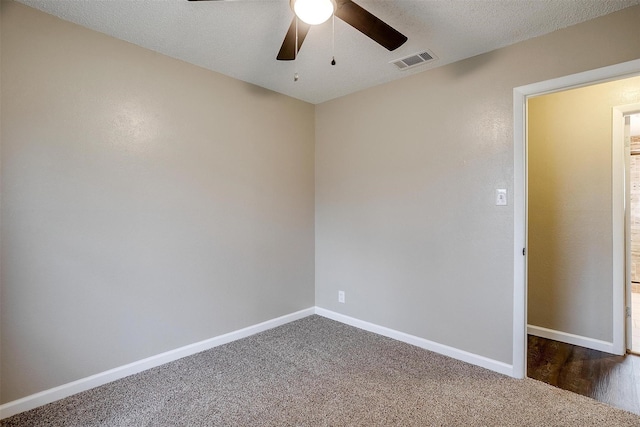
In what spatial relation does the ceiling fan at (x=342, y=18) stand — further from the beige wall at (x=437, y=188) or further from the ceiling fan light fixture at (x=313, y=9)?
the beige wall at (x=437, y=188)

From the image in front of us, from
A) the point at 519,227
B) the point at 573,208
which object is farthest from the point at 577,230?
the point at 519,227

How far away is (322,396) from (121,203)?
1900 mm

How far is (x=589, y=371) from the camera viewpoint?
2.39 meters

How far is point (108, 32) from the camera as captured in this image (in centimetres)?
216

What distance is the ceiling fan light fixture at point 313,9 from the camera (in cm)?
144

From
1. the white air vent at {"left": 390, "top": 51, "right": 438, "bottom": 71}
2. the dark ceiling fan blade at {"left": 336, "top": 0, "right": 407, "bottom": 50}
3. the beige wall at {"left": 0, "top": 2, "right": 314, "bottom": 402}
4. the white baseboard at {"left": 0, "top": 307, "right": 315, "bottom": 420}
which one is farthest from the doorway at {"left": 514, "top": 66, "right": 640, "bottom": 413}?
the white baseboard at {"left": 0, "top": 307, "right": 315, "bottom": 420}

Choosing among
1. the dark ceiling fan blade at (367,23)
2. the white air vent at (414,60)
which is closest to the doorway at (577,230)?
the white air vent at (414,60)

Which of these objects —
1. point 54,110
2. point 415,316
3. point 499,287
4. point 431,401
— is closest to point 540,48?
point 499,287

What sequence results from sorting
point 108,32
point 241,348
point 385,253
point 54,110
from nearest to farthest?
point 54,110
point 108,32
point 241,348
point 385,253

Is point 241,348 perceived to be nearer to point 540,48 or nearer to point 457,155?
point 457,155

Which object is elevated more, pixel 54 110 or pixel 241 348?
pixel 54 110

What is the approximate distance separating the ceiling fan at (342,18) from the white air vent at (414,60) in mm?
808

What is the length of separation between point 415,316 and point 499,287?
0.76m

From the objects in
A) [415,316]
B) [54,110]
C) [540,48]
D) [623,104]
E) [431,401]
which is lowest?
[431,401]
